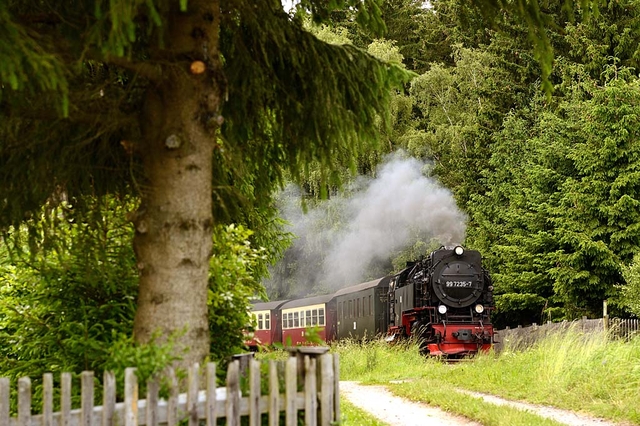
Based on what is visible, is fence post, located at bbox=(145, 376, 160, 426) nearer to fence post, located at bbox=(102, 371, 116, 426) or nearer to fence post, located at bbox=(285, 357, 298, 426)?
fence post, located at bbox=(102, 371, 116, 426)

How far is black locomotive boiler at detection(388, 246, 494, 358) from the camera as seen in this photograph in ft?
77.2

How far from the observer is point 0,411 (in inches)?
188

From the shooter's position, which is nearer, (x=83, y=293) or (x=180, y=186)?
(x=180, y=186)

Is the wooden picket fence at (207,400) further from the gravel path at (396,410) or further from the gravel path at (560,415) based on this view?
the gravel path at (560,415)

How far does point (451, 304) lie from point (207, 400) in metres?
19.4

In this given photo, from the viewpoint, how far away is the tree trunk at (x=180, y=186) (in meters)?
5.96

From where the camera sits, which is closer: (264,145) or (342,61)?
(342,61)

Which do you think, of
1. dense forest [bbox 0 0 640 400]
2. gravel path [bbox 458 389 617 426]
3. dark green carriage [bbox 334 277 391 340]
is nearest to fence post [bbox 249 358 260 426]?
dense forest [bbox 0 0 640 400]

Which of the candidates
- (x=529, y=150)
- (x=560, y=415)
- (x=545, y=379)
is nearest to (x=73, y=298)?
(x=560, y=415)

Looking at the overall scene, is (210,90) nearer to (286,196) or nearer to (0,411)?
(0,411)

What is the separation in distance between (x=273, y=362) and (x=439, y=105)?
131 ft

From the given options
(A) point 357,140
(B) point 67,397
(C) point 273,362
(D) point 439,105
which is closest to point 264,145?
(A) point 357,140

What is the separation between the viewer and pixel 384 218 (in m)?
42.5

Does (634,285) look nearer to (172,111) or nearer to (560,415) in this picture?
(560,415)
